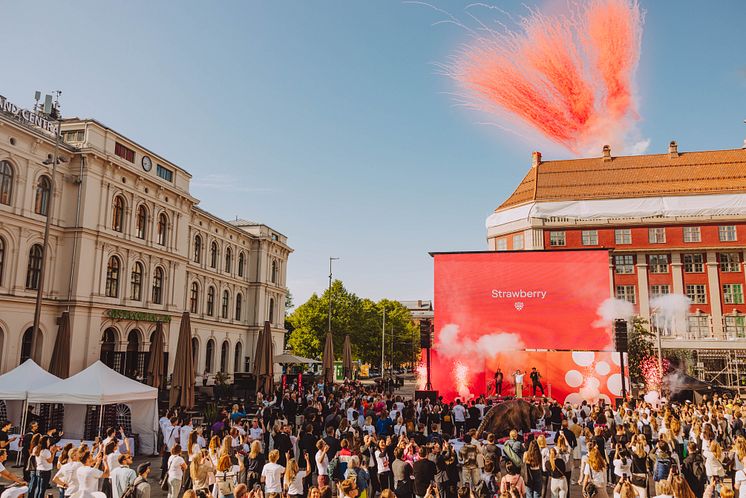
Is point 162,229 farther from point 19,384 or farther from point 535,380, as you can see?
point 535,380

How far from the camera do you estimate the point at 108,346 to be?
32906 millimetres

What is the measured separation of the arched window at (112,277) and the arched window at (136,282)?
1311 mm

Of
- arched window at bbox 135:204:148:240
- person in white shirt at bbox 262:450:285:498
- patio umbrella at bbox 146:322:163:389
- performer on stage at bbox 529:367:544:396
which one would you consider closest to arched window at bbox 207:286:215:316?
arched window at bbox 135:204:148:240

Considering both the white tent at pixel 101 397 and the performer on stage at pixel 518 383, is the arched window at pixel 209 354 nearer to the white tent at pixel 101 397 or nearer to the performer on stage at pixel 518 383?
the performer on stage at pixel 518 383

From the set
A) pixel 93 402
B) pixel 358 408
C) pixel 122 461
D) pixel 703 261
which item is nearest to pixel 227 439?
pixel 122 461

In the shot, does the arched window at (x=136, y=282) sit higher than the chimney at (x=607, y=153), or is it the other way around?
the chimney at (x=607, y=153)

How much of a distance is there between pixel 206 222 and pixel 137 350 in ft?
45.5

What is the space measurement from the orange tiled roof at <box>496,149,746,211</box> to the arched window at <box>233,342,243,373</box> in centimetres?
3432

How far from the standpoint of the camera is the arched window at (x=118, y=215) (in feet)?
109

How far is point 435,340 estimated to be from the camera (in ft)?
111

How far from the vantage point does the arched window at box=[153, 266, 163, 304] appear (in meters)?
37.6

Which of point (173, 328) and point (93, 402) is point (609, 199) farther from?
point (93, 402)

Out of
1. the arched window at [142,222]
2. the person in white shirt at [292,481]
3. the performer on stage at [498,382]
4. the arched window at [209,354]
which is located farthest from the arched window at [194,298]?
the person in white shirt at [292,481]

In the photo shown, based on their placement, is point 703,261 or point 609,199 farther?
point 609,199
